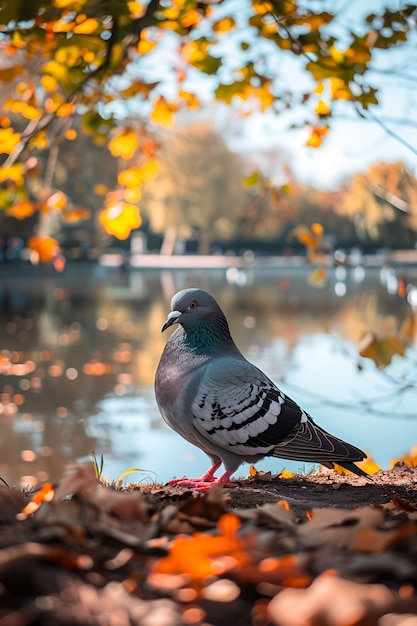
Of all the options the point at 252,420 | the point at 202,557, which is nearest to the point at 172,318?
the point at 252,420

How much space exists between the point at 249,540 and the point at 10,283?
4072 centimetres

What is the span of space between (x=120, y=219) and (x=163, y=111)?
109 centimetres

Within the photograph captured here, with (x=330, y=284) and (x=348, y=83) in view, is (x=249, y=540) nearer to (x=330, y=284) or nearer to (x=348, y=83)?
(x=348, y=83)

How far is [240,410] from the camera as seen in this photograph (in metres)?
3.19

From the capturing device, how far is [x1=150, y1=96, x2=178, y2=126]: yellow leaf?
16.6ft

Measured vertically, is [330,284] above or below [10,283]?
below

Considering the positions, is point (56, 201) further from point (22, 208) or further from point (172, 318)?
point (172, 318)

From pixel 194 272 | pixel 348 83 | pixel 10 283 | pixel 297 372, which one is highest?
pixel 348 83

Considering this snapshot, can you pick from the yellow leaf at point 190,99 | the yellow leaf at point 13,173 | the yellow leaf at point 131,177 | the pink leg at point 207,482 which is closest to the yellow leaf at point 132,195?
the yellow leaf at point 131,177

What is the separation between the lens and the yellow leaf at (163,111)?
505 cm

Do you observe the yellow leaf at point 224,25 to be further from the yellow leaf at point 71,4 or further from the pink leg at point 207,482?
the pink leg at point 207,482

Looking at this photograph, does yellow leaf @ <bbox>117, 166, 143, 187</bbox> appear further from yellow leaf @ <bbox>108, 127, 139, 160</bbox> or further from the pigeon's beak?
the pigeon's beak

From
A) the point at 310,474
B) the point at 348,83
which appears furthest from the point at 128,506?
the point at 348,83

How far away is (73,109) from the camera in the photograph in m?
4.99
